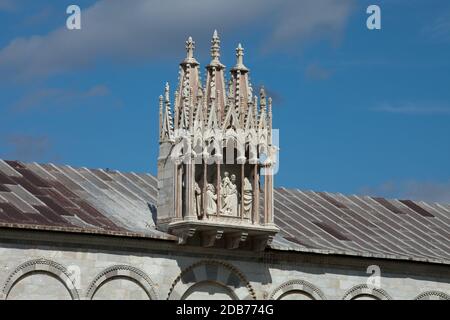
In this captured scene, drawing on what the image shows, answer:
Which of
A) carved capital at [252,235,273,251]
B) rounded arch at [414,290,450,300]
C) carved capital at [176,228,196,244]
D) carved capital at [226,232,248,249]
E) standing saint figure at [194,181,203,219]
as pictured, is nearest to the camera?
carved capital at [176,228,196,244]

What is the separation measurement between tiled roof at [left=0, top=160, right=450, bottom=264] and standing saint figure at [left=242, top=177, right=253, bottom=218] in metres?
1.89

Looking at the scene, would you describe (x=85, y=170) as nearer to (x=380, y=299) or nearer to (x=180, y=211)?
(x=180, y=211)

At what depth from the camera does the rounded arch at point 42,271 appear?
6419cm

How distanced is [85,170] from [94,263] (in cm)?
759

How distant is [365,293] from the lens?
74000 mm

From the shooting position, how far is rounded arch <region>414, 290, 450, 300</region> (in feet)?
248

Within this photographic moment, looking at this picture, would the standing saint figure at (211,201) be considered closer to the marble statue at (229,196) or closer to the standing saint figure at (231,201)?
the marble statue at (229,196)

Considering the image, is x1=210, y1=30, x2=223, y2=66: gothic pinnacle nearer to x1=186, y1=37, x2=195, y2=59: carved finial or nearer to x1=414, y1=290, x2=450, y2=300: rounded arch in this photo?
x1=186, y1=37, x2=195, y2=59: carved finial

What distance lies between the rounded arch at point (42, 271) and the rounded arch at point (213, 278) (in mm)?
4107

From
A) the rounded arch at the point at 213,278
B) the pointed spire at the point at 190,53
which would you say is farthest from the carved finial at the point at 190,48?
the rounded arch at the point at 213,278

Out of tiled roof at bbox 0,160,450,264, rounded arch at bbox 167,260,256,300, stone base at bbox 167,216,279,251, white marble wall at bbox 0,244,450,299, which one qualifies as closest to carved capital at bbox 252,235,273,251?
stone base at bbox 167,216,279,251
